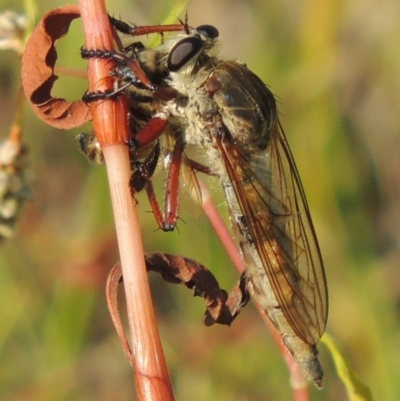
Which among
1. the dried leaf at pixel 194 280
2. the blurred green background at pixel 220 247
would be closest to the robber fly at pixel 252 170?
the dried leaf at pixel 194 280

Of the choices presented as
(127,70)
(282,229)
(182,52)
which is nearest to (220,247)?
(282,229)

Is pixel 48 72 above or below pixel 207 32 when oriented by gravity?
below

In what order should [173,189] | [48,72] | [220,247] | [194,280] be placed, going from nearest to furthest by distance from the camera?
[48,72], [194,280], [173,189], [220,247]

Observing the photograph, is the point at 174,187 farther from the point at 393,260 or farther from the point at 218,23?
the point at 218,23

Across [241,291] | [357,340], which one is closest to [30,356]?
[357,340]

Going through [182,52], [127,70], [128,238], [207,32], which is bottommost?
[128,238]

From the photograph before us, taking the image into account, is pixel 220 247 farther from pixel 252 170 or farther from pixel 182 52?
pixel 182 52

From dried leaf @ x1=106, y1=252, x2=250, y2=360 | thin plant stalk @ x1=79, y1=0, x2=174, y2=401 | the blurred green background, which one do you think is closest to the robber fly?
dried leaf @ x1=106, y1=252, x2=250, y2=360
